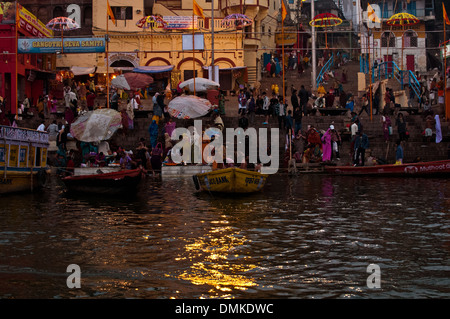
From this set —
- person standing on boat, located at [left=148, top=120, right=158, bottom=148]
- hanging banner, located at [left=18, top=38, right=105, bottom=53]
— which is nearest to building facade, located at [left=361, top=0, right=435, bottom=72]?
hanging banner, located at [left=18, top=38, right=105, bottom=53]

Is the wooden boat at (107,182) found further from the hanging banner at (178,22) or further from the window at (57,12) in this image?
the window at (57,12)

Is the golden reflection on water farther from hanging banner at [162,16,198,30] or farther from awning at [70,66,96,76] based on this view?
awning at [70,66,96,76]

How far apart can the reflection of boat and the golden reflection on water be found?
18.6ft

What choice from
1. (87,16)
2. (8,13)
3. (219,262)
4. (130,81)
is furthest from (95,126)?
(87,16)

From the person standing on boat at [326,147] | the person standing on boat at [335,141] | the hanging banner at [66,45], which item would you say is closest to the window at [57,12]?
the hanging banner at [66,45]

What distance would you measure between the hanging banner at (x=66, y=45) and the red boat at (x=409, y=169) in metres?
12.6

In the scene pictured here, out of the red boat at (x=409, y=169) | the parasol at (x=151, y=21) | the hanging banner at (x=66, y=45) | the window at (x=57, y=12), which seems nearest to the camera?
the red boat at (x=409, y=169)

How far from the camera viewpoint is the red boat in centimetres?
2402

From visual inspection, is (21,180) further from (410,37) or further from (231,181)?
(410,37)

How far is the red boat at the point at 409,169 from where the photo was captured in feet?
78.8

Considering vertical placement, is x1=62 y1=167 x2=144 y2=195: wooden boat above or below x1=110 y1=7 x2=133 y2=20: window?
below

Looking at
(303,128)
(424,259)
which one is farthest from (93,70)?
(424,259)

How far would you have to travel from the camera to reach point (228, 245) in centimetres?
1139

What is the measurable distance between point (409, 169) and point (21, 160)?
13796mm
